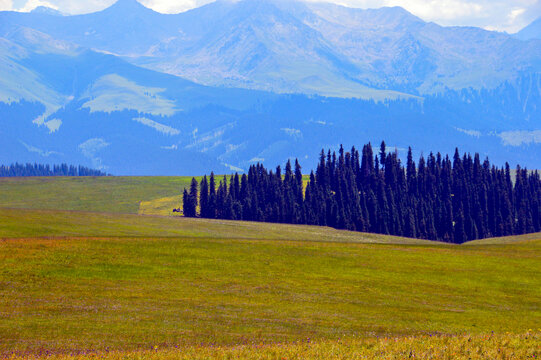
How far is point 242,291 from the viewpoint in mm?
54469

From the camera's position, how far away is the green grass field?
3419 cm

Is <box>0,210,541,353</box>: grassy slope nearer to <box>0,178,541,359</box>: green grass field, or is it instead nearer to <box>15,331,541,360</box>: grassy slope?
<box>0,178,541,359</box>: green grass field

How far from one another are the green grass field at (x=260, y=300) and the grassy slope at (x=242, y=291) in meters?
0.13

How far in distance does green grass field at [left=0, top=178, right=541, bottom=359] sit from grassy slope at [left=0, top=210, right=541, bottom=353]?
0.42 ft

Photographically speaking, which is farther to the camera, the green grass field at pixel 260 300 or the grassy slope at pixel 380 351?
the green grass field at pixel 260 300

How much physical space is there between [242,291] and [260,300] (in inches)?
140

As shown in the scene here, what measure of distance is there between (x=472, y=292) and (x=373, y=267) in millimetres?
13125

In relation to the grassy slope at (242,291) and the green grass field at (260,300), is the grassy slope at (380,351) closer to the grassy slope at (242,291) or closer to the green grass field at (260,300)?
the green grass field at (260,300)

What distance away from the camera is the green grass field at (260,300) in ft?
112

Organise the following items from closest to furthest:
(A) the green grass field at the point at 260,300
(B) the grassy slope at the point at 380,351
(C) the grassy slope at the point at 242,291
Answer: (B) the grassy slope at the point at 380,351, (A) the green grass field at the point at 260,300, (C) the grassy slope at the point at 242,291

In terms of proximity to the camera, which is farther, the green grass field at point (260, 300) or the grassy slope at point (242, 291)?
the grassy slope at point (242, 291)

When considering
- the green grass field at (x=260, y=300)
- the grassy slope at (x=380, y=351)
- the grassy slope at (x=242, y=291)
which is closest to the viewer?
the grassy slope at (x=380, y=351)

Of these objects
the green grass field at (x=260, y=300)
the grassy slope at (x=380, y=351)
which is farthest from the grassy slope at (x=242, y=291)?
the grassy slope at (x=380, y=351)

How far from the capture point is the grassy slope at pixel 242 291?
1612 inches
